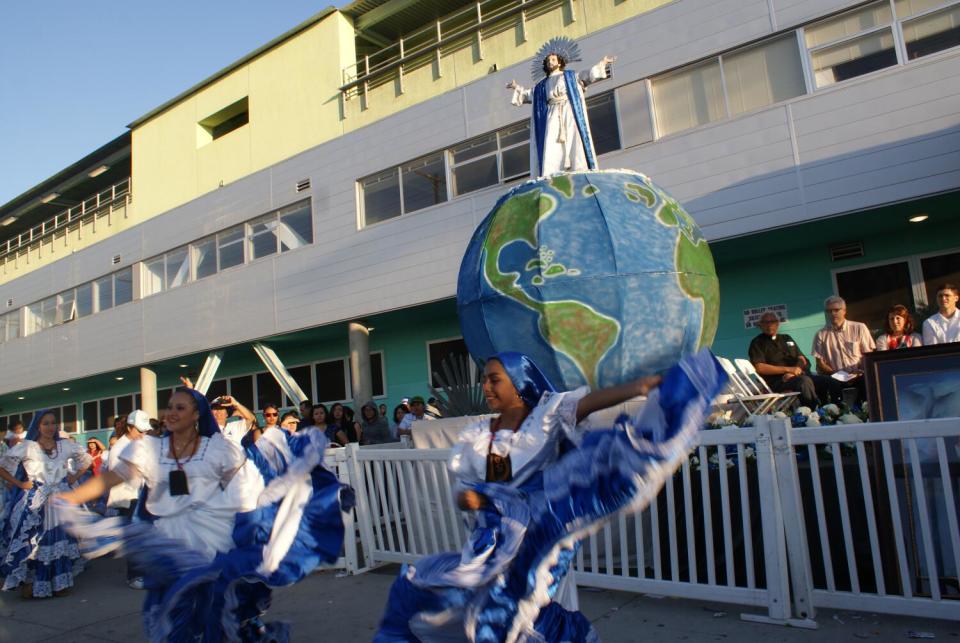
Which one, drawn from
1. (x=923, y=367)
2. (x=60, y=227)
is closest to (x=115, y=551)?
(x=923, y=367)

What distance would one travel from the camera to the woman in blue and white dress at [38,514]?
6742 mm

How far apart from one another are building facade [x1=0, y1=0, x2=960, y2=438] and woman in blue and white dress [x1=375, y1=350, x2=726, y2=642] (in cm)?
927

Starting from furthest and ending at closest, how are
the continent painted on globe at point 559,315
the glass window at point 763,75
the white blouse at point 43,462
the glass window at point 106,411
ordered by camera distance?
the glass window at point 106,411 < the glass window at point 763,75 < the white blouse at point 43,462 < the continent painted on globe at point 559,315

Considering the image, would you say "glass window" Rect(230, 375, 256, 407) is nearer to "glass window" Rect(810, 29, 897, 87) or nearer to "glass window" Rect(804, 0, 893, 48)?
"glass window" Rect(810, 29, 897, 87)

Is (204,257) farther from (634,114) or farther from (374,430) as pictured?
(634,114)

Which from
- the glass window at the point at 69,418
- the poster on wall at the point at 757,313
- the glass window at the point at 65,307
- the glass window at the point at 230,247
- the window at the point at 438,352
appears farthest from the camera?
the glass window at the point at 69,418

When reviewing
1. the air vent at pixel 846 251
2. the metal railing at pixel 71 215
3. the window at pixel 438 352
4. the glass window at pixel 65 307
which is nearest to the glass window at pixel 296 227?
the window at pixel 438 352

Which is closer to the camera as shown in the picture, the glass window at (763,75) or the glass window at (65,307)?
the glass window at (763,75)

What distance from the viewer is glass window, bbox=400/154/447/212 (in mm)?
15055

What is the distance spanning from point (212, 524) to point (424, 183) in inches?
478

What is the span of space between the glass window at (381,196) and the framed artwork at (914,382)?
39.8ft

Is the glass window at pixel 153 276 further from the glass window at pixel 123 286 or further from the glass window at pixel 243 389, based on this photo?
the glass window at pixel 243 389

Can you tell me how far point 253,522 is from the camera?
150 inches

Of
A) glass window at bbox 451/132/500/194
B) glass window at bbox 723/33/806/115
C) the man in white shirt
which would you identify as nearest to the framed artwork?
the man in white shirt
